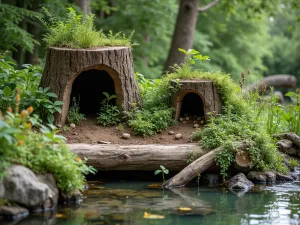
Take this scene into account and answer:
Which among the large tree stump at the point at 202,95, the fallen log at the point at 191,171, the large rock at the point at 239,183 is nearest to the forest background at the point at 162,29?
the large tree stump at the point at 202,95

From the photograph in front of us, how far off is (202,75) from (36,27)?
778 cm

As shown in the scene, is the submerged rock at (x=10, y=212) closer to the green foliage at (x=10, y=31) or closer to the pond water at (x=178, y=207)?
the pond water at (x=178, y=207)

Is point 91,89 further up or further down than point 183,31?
further down

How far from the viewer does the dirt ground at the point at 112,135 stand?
9.49m

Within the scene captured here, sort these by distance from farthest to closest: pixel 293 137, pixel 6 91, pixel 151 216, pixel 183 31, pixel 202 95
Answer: pixel 183 31, pixel 293 137, pixel 202 95, pixel 6 91, pixel 151 216

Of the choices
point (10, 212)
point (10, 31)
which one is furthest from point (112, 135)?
point (10, 31)

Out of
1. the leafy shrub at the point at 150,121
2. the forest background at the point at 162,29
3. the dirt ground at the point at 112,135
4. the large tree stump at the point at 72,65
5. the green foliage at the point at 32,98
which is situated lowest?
the dirt ground at the point at 112,135

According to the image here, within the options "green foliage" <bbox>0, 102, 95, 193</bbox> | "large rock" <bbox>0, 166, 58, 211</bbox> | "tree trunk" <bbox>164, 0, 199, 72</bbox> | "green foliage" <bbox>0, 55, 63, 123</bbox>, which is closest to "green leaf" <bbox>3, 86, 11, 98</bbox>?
"green foliage" <bbox>0, 55, 63, 123</bbox>

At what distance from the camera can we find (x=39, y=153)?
7207 millimetres

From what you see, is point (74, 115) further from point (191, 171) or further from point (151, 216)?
point (151, 216)

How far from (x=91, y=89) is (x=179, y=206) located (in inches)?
154

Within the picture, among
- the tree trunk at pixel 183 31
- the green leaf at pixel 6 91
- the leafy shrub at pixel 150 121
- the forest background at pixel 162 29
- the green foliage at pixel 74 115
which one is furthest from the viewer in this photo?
the tree trunk at pixel 183 31

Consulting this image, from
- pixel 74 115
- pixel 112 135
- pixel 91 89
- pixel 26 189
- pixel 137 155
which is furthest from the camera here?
pixel 91 89

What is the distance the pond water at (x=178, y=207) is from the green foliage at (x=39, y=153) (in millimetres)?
366
